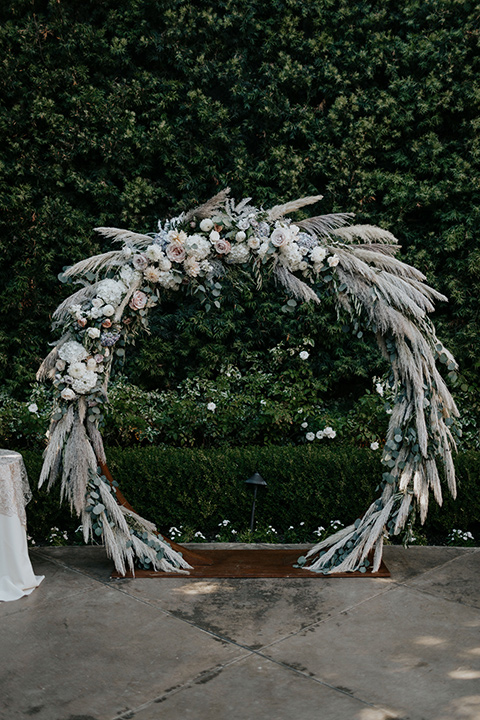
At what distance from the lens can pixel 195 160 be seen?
23.4ft

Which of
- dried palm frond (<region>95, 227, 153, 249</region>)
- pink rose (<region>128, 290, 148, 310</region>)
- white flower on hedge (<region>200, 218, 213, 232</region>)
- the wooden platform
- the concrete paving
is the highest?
white flower on hedge (<region>200, 218, 213, 232</region>)

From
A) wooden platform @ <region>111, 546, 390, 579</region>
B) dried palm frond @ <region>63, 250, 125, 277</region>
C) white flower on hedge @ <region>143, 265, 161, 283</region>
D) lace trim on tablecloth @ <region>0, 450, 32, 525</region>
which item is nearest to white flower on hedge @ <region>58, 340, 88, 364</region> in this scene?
dried palm frond @ <region>63, 250, 125, 277</region>

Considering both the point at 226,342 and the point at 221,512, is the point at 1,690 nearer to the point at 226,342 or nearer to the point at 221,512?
the point at 221,512

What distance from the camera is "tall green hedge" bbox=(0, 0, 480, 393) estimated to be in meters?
6.82

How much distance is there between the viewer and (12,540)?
3945 mm

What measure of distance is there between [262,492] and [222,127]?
3892 millimetres

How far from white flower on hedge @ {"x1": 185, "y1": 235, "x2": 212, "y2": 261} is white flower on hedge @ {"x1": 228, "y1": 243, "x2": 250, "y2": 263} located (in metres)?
0.16

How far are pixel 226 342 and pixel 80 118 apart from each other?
107 inches

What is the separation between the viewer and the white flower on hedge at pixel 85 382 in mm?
4047

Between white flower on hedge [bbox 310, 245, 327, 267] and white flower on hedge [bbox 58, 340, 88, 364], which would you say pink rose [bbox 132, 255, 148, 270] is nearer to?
white flower on hedge [bbox 58, 340, 88, 364]

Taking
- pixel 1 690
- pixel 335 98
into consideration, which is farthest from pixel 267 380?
pixel 1 690

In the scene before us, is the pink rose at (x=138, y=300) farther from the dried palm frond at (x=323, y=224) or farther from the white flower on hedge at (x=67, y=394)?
the dried palm frond at (x=323, y=224)

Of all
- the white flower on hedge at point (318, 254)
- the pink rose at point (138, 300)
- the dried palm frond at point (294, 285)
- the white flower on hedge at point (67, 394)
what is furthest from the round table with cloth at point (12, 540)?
the white flower on hedge at point (318, 254)

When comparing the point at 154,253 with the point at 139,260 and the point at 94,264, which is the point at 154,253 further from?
the point at 94,264
